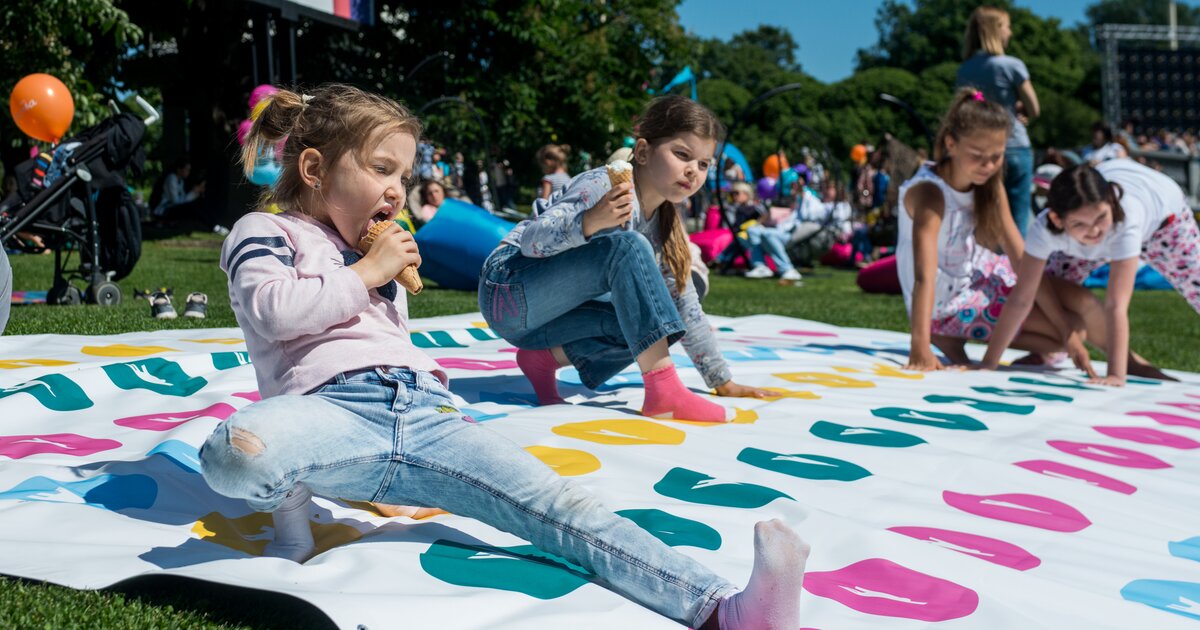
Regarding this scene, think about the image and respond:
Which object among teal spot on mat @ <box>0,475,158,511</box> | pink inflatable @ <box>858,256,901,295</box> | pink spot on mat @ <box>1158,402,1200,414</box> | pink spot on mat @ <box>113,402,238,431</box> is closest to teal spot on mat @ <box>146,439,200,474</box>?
teal spot on mat @ <box>0,475,158,511</box>

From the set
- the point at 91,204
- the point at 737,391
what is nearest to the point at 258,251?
the point at 737,391

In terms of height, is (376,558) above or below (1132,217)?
below

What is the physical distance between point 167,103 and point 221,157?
6976 mm

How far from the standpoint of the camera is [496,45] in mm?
15703

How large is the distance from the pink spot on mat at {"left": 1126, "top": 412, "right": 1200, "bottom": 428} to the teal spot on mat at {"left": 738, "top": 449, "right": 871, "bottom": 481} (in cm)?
157

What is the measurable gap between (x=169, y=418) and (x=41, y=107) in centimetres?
391

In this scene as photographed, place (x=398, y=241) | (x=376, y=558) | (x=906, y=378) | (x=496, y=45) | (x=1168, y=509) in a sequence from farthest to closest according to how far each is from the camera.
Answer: (x=496, y=45), (x=906, y=378), (x=1168, y=509), (x=398, y=241), (x=376, y=558)

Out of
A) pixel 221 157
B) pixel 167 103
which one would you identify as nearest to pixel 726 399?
pixel 221 157

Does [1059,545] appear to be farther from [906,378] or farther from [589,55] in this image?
[589,55]

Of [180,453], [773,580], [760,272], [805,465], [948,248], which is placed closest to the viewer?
[773,580]

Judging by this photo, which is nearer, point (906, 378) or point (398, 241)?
point (398, 241)

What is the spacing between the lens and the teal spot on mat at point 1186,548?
2227mm

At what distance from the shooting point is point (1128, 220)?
4.33 m

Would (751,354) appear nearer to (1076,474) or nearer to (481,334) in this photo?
(481,334)
